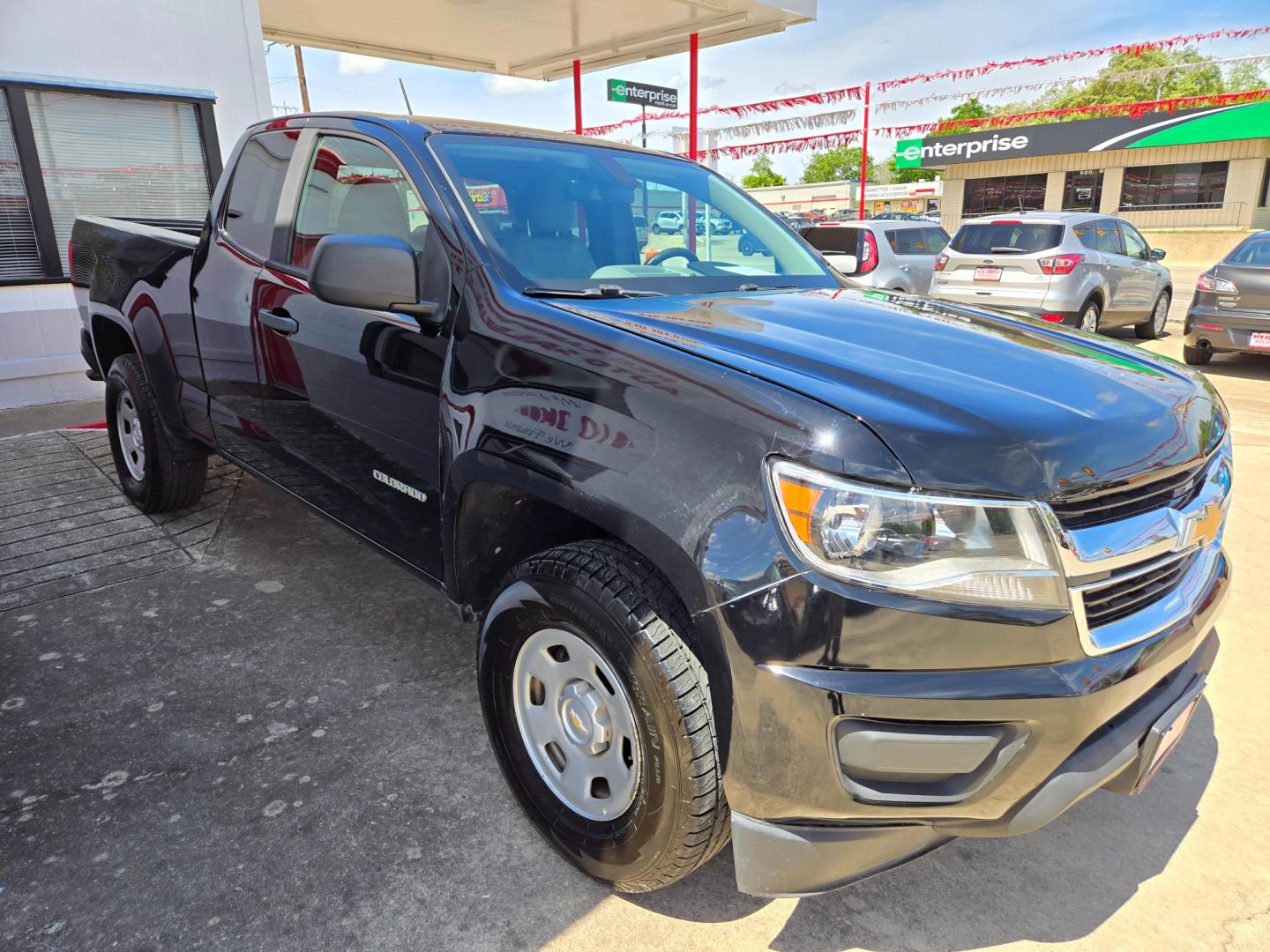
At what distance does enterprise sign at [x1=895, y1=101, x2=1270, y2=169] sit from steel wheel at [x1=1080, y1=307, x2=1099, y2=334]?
2973 centimetres

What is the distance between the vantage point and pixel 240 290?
3.31m

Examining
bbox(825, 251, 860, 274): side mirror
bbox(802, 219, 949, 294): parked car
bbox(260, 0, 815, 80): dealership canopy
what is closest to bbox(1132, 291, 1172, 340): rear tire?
bbox(802, 219, 949, 294): parked car

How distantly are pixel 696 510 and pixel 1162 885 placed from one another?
1.59 meters

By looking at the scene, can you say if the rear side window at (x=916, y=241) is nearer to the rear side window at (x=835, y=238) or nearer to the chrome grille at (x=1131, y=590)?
the rear side window at (x=835, y=238)

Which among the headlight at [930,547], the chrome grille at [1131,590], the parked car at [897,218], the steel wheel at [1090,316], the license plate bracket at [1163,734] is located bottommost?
the steel wheel at [1090,316]

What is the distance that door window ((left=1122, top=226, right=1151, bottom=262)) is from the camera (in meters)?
11.4

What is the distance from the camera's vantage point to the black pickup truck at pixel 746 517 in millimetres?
1562

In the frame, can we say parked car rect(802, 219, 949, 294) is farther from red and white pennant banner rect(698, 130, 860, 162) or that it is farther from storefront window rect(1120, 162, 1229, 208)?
storefront window rect(1120, 162, 1229, 208)

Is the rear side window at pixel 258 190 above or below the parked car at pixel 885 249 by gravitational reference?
above

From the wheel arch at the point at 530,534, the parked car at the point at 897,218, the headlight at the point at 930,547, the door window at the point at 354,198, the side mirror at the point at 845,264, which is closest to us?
the headlight at the point at 930,547

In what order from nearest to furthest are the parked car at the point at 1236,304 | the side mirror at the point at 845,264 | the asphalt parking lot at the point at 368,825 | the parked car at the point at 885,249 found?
the asphalt parking lot at the point at 368,825 < the side mirror at the point at 845,264 < the parked car at the point at 1236,304 < the parked car at the point at 885,249

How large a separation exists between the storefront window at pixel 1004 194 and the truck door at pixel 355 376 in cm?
4100

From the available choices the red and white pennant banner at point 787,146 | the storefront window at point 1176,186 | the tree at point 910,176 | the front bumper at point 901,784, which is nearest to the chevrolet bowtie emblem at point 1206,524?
the front bumper at point 901,784

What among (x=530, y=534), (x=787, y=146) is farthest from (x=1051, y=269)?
(x=787, y=146)
